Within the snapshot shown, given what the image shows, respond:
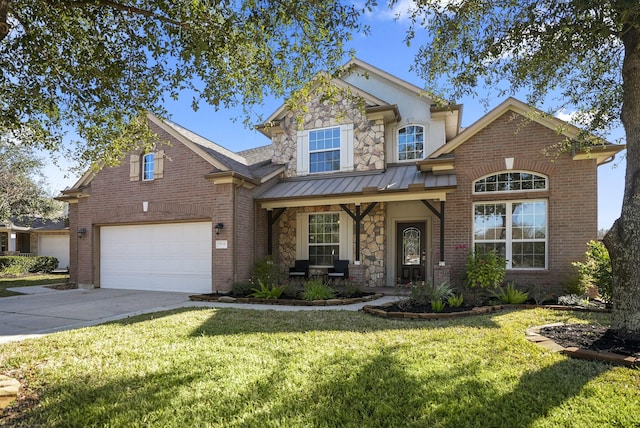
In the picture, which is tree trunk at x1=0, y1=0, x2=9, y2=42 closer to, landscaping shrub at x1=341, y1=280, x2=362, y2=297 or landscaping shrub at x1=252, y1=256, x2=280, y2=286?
landscaping shrub at x1=252, y1=256, x2=280, y2=286

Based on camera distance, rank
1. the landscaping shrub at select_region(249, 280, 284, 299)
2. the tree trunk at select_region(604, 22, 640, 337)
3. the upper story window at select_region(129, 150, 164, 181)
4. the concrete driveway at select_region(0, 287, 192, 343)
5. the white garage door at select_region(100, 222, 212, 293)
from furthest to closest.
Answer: the upper story window at select_region(129, 150, 164, 181), the white garage door at select_region(100, 222, 212, 293), the landscaping shrub at select_region(249, 280, 284, 299), the concrete driveway at select_region(0, 287, 192, 343), the tree trunk at select_region(604, 22, 640, 337)

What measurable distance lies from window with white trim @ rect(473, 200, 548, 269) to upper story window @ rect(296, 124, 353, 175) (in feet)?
15.9

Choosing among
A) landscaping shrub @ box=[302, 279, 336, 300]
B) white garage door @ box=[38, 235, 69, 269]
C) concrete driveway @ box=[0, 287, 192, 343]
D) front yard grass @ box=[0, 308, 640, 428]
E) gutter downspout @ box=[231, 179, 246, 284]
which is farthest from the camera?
white garage door @ box=[38, 235, 69, 269]

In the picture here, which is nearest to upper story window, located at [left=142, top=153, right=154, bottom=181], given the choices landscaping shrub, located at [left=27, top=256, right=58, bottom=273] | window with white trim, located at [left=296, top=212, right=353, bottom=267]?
window with white trim, located at [left=296, top=212, right=353, bottom=267]

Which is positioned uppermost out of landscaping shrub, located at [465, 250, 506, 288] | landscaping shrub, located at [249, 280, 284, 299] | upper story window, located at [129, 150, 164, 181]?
upper story window, located at [129, 150, 164, 181]

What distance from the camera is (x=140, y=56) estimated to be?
689 cm

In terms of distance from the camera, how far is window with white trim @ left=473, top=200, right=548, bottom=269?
416 inches

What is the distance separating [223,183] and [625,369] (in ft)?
33.6

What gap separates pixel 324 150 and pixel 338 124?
42.3 inches

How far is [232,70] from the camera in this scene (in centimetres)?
706

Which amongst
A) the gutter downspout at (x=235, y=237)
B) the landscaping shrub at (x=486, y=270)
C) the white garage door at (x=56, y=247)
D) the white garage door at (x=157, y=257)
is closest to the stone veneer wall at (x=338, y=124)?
the gutter downspout at (x=235, y=237)

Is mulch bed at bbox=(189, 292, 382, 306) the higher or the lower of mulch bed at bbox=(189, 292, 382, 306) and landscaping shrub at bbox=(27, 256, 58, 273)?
the higher

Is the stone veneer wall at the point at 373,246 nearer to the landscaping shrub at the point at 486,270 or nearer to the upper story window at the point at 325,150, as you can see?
the upper story window at the point at 325,150

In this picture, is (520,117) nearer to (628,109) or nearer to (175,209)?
(628,109)
